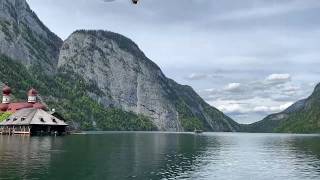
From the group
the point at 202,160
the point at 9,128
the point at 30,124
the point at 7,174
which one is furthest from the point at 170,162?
the point at 9,128

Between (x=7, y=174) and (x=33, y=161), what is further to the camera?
(x=33, y=161)

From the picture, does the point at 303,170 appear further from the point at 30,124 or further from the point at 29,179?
the point at 30,124

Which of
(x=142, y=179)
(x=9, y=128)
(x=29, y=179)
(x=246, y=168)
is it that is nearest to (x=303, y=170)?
(x=246, y=168)

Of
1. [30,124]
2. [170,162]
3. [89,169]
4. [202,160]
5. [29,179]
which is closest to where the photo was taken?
[29,179]

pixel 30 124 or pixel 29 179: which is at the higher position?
pixel 30 124

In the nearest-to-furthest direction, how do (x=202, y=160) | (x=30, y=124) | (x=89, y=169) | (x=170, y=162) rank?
(x=89, y=169) → (x=170, y=162) → (x=202, y=160) → (x=30, y=124)

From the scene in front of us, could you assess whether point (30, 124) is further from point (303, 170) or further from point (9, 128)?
point (303, 170)
